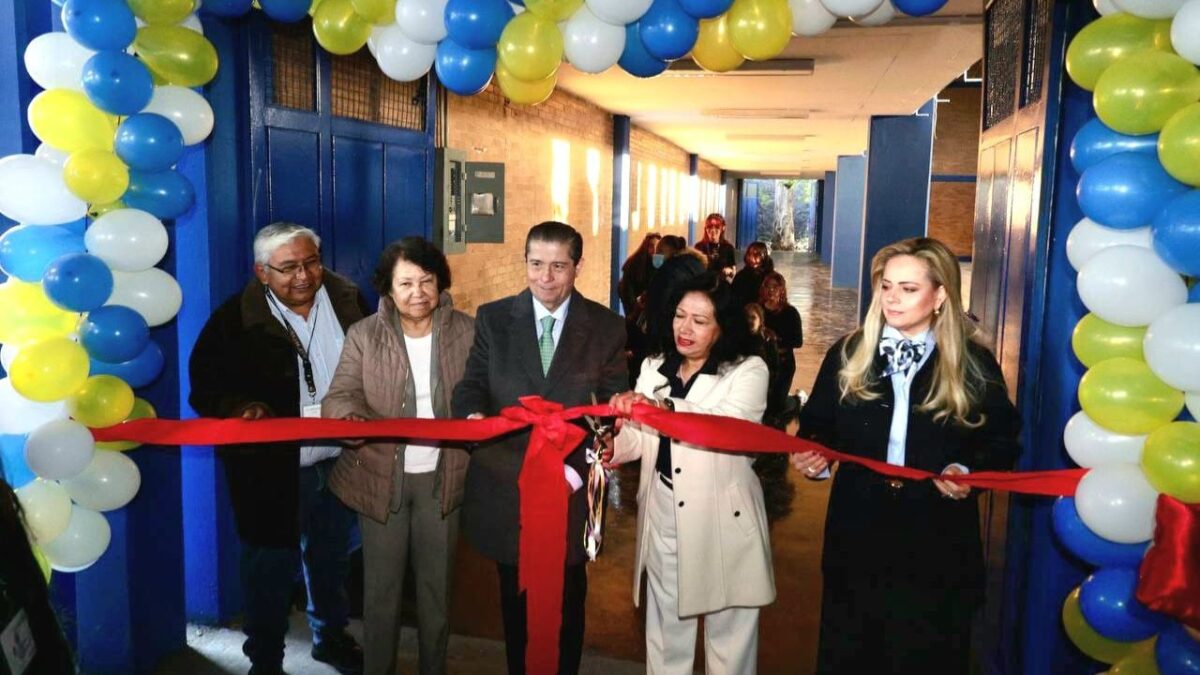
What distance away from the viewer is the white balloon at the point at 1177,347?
2.29 meters

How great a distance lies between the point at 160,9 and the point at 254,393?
1331 millimetres

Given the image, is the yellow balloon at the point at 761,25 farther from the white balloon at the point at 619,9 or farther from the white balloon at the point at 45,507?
the white balloon at the point at 45,507

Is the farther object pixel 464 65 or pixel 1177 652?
pixel 464 65

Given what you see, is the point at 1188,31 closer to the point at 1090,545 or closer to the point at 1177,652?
the point at 1090,545

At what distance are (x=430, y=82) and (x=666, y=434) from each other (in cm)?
315

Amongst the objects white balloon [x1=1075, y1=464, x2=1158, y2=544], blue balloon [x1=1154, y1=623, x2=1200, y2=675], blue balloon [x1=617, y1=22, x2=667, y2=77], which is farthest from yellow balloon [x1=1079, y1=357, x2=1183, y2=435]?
blue balloon [x1=617, y1=22, x2=667, y2=77]

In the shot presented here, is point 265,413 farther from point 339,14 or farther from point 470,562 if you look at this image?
point 470,562

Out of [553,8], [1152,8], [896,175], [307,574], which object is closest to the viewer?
[1152,8]

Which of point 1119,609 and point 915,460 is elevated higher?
point 915,460

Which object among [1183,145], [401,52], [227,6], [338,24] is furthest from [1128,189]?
[227,6]

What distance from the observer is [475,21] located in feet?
9.96

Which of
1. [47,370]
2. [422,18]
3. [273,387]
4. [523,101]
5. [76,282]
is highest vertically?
[422,18]

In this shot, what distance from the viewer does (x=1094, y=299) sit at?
2520 mm

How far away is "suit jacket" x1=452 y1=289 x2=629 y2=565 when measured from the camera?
3.02 m
